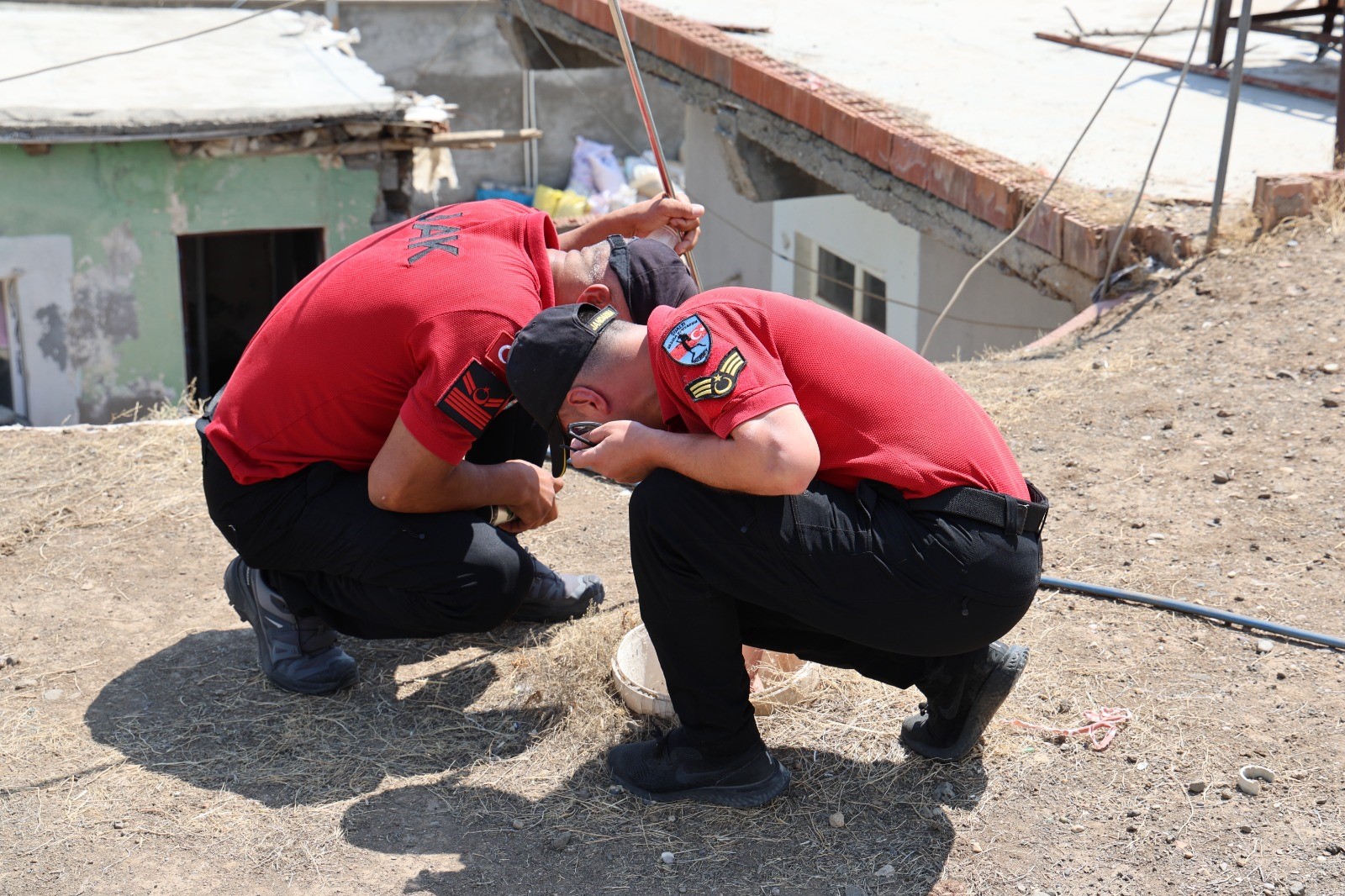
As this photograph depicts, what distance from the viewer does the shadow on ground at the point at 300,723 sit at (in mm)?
2771

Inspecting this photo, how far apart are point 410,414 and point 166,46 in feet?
29.2

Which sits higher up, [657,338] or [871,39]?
[871,39]

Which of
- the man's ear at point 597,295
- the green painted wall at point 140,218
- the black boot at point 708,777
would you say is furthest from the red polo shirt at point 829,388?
the green painted wall at point 140,218

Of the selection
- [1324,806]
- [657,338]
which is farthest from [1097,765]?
[657,338]

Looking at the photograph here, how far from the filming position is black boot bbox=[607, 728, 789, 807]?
8.35 feet

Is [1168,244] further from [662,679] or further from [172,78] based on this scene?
[172,78]

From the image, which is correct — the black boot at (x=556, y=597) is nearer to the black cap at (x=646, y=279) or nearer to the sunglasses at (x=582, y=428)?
the black cap at (x=646, y=279)

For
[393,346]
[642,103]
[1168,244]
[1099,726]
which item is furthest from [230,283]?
[1099,726]

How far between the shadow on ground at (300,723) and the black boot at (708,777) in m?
0.38

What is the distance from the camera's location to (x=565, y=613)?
3412mm

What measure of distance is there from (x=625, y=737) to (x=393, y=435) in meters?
0.85

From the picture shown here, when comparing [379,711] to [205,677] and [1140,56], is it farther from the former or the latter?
[1140,56]

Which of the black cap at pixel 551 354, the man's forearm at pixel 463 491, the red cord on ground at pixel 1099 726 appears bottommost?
the red cord on ground at pixel 1099 726

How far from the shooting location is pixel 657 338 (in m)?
2.21
